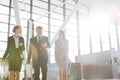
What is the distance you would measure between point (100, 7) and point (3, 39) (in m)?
6.63

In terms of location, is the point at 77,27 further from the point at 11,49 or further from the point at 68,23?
the point at 11,49

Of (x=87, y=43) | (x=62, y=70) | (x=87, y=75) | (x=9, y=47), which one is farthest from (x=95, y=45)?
(x=9, y=47)

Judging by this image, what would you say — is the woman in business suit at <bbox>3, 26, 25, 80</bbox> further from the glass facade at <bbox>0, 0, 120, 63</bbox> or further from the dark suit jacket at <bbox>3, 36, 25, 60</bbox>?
the glass facade at <bbox>0, 0, 120, 63</bbox>

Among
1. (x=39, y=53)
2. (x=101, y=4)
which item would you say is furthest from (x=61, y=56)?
(x=101, y=4)

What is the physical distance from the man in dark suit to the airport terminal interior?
305cm

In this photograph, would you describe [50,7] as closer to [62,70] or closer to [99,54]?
[99,54]

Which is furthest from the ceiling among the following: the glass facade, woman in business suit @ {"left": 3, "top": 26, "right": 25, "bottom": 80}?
woman in business suit @ {"left": 3, "top": 26, "right": 25, "bottom": 80}

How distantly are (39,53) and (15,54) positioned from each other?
1.27 ft

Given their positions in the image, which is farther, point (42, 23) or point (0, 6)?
point (42, 23)

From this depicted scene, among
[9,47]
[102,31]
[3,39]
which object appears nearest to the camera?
[9,47]

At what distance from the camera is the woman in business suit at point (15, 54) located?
314 cm

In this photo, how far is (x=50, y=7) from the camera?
1077 cm

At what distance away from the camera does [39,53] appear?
3.33 m

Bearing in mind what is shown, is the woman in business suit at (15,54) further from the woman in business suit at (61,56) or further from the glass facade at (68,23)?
the glass facade at (68,23)
